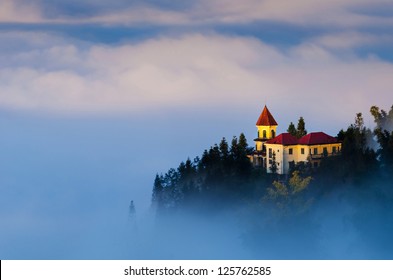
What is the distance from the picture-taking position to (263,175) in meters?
61.2

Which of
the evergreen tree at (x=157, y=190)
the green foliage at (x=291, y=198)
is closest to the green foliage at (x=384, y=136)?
the green foliage at (x=291, y=198)

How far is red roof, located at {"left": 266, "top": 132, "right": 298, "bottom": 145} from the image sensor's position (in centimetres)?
6159

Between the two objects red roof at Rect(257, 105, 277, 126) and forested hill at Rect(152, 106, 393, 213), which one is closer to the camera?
forested hill at Rect(152, 106, 393, 213)

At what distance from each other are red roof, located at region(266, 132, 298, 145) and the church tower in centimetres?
112

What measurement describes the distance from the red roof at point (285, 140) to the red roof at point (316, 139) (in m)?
0.35

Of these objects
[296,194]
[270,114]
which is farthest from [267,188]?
[270,114]

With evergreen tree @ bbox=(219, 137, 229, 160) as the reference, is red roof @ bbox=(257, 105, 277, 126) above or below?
above

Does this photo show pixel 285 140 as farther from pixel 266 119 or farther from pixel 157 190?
pixel 157 190

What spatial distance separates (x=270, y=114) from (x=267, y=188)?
5999 mm

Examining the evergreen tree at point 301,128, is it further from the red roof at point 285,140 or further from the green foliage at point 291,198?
the green foliage at point 291,198

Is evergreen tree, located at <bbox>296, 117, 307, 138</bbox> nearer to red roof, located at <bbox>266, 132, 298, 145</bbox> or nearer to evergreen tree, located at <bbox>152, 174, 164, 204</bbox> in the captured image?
red roof, located at <bbox>266, 132, 298, 145</bbox>

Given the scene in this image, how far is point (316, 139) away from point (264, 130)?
3290mm

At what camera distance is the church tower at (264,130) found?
63219 mm

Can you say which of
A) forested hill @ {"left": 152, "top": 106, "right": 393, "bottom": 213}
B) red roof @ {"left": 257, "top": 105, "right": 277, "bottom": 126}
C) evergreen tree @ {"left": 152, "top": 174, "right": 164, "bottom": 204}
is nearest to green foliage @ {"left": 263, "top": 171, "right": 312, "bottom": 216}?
forested hill @ {"left": 152, "top": 106, "right": 393, "bottom": 213}
